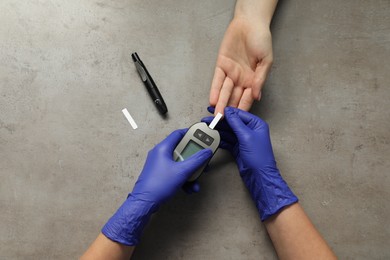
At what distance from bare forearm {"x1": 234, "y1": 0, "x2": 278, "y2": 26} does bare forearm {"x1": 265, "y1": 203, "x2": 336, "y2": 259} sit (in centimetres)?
59

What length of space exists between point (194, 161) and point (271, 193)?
249 mm

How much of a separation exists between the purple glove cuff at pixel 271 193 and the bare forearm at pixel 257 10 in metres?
0.48

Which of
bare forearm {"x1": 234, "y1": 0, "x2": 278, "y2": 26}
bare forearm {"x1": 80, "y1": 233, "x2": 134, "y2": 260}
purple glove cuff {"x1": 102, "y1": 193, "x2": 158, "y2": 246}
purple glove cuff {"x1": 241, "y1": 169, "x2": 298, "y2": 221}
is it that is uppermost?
bare forearm {"x1": 234, "y1": 0, "x2": 278, "y2": 26}

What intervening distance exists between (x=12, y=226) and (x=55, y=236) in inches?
5.6

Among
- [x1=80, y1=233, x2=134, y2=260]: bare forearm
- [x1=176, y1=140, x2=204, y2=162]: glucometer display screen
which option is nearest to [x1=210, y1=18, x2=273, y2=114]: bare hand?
[x1=176, y1=140, x2=204, y2=162]: glucometer display screen

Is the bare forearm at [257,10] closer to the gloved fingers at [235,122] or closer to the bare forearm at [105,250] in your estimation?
the gloved fingers at [235,122]

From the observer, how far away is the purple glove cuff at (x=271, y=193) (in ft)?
3.15

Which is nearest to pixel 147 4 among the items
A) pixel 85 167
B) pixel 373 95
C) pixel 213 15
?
pixel 213 15

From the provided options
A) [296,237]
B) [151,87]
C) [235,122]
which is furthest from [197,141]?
[296,237]

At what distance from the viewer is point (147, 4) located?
1117mm

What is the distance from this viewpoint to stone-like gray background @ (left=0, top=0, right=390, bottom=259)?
1.04 meters

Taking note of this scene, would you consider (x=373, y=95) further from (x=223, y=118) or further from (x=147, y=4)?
(x=147, y=4)

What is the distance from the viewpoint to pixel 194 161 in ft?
3.09

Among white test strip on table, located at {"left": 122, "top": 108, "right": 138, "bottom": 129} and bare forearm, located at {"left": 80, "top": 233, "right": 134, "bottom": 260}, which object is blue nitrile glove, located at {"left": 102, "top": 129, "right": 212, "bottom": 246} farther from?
white test strip on table, located at {"left": 122, "top": 108, "right": 138, "bottom": 129}
